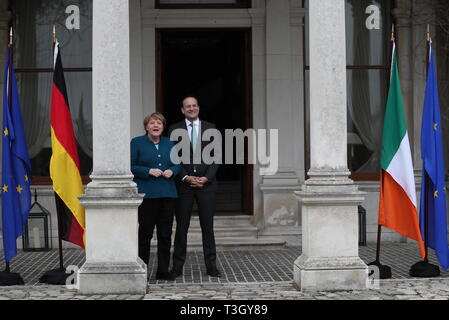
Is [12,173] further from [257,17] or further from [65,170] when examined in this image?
[257,17]

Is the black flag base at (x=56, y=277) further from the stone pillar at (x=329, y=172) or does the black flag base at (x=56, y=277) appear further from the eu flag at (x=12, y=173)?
the stone pillar at (x=329, y=172)

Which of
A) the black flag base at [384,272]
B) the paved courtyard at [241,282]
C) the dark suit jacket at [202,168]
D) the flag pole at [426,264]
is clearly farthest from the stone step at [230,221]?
the flag pole at [426,264]

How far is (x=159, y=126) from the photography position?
800 cm

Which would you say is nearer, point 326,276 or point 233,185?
point 326,276

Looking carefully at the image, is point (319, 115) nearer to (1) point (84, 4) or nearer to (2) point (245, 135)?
(2) point (245, 135)

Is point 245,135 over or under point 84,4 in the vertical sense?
under

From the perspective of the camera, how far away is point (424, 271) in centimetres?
817

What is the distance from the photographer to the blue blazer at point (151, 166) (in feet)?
26.0

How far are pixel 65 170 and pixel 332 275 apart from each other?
10.7 feet

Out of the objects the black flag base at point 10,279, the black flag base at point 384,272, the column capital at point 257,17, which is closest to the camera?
the black flag base at point 10,279

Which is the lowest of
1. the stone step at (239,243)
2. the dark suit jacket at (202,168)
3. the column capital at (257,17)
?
the stone step at (239,243)

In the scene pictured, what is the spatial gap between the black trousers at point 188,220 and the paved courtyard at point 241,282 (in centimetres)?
27

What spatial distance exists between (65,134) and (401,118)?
157 inches

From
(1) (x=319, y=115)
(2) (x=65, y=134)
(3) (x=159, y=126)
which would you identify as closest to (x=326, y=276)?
(1) (x=319, y=115)
